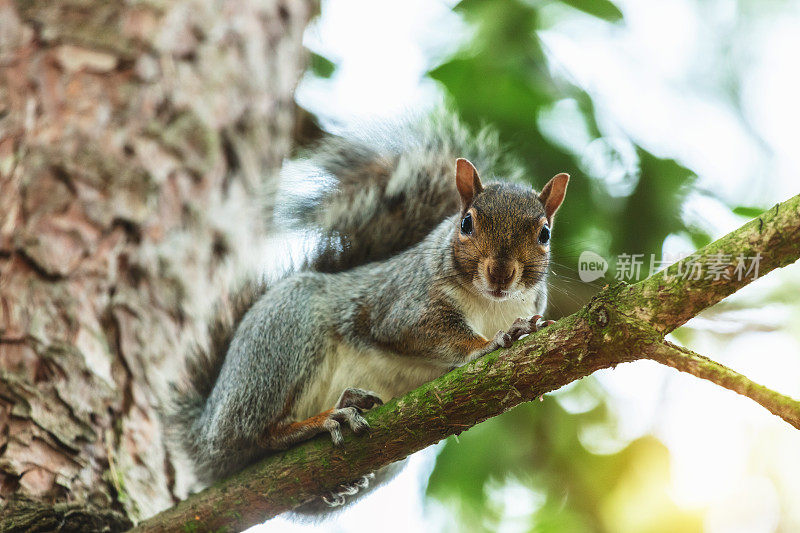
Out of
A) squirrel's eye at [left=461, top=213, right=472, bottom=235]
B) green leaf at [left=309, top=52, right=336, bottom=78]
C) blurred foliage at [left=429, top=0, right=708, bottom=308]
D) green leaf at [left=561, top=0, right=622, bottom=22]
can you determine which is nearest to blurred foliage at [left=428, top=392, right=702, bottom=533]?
blurred foliage at [left=429, top=0, right=708, bottom=308]

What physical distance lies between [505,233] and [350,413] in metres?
0.52

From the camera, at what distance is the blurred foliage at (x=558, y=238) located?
2066 millimetres

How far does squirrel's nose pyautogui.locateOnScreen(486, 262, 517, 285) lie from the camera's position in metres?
1.54

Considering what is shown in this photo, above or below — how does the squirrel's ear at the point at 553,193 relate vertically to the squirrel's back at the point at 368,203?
above

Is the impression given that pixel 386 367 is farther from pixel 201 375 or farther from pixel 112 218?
pixel 112 218

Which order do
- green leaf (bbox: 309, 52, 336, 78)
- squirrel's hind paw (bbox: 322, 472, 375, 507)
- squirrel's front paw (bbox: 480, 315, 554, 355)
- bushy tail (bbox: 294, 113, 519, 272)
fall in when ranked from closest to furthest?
squirrel's front paw (bbox: 480, 315, 554, 355) → squirrel's hind paw (bbox: 322, 472, 375, 507) → bushy tail (bbox: 294, 113, 519, 272) → green leaf (bbox: 309, 52, 336, 78)

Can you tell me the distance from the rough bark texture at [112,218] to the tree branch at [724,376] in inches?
50.9

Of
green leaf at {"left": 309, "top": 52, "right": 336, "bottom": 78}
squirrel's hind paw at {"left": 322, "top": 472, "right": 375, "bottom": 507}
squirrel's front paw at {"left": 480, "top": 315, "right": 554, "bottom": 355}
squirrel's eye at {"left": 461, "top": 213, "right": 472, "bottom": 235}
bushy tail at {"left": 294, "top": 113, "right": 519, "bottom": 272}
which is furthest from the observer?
green leaf at {"left": 309, "top": 52, "right": 336, "bottom": 78}

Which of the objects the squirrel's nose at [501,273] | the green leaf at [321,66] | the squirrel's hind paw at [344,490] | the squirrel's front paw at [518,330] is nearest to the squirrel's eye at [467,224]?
the squirrel's nose at [501,273]

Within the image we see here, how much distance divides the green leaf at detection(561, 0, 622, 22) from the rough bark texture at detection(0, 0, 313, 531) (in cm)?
110

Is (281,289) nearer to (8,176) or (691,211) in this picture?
(8,176)

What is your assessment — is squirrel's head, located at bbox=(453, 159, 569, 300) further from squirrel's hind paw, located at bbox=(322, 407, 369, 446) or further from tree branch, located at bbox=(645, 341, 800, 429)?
tree branch, located at bbox=(645, 341, 800, 429)

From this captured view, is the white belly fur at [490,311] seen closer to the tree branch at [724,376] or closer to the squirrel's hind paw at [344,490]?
the squirrel's hind paw at [344,490]

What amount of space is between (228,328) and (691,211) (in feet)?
4.48
